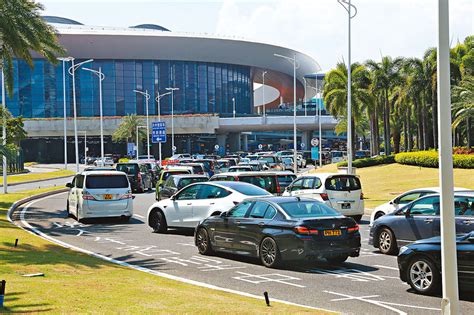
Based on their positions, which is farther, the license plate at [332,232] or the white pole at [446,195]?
the license plate at [332,232]

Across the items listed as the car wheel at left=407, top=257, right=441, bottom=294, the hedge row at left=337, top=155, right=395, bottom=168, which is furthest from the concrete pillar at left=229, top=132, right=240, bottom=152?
the car wheel at left=407, top=257, right=441, bottom=294

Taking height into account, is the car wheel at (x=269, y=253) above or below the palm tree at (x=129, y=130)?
below

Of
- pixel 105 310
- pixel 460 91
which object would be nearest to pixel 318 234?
pixel 105 310

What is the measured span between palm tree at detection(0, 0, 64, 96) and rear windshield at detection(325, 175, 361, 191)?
13416mm

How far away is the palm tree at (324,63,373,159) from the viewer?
63125mm

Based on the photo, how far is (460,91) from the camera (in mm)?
51188

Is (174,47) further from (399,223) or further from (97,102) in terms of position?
(399,223)

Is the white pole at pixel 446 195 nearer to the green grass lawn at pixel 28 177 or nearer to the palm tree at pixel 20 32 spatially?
the palm tree at pixel 20 32

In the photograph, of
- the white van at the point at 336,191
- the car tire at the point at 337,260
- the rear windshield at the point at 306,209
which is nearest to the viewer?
the car tire at the point at 337,260

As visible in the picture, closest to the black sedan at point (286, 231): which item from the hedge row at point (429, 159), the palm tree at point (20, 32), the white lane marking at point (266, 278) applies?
the white lane marking at point (266, 278)

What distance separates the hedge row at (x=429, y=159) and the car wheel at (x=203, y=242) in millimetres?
34201

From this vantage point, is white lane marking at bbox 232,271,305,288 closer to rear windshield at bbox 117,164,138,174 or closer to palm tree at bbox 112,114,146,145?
rear windshield at bbox 117,164,138,174

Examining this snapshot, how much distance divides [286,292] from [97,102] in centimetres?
11412

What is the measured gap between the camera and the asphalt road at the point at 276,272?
1026 centimetres
